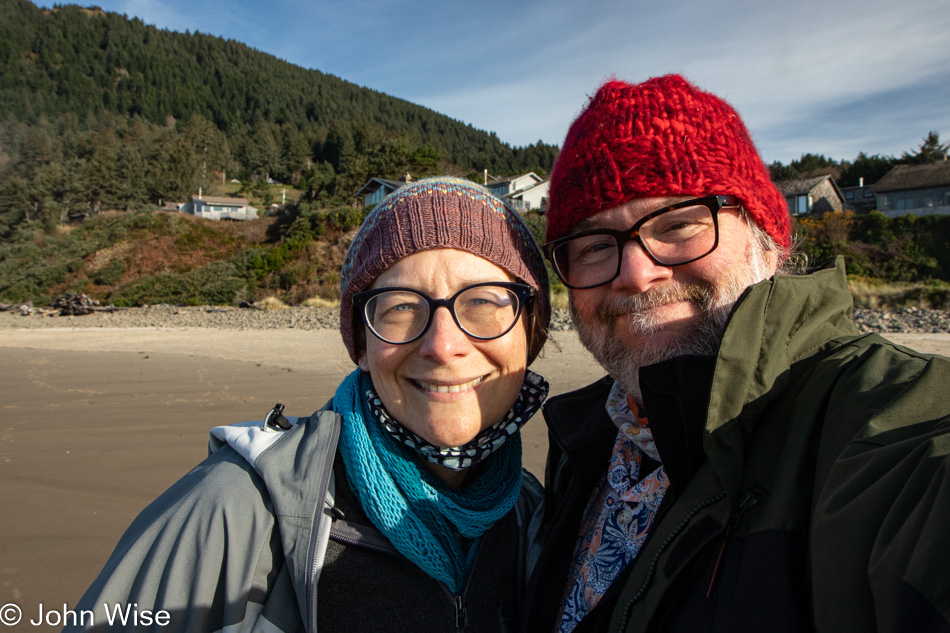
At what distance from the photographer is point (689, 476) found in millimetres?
1328

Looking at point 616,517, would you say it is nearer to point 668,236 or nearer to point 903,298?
point 668,236

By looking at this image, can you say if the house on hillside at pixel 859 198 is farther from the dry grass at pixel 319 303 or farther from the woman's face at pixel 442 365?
the woman's face at pixel 442 365

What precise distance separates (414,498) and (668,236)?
1.16m

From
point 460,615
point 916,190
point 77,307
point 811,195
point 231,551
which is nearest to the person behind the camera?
point 231,551

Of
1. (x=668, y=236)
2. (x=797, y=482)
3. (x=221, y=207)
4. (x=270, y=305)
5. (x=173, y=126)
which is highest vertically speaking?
(x=173, y=126)

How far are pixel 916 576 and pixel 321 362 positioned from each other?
30.7 feet

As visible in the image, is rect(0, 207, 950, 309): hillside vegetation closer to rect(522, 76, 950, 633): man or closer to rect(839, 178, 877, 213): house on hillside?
rect(522, 76, 950, 633): man

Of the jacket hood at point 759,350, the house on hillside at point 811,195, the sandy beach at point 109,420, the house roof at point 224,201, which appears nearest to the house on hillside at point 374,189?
the sandy beach at point 109,420

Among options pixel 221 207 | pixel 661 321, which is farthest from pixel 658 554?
pixel 221 207

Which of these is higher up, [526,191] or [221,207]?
[221,207]

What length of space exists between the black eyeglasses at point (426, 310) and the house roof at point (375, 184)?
34.5m

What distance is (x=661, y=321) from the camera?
1629 mm

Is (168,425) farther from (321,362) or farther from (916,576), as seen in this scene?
(916,576)

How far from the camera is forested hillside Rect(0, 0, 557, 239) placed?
53.9 m
